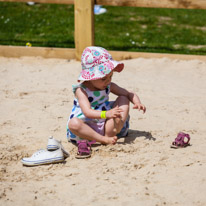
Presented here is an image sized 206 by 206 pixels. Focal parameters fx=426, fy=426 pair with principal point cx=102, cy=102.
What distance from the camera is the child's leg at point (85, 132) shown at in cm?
358

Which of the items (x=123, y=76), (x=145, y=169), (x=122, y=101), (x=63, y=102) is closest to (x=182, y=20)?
(x=123, y=76)

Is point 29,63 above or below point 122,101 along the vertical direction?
below

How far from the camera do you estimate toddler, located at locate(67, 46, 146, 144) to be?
3.55 meters

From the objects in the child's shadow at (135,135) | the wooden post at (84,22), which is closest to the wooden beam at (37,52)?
the wooden post at (84,22)

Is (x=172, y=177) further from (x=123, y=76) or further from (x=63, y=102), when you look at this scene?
(x=123, y=76)

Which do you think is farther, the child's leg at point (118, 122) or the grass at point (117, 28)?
the grass at point (117, 28)

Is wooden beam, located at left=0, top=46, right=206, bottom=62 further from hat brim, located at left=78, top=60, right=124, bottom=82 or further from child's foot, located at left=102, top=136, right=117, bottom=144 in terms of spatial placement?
child's foot, located at left=102, top=136, right=117, bottom=144

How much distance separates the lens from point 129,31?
29.8 feet

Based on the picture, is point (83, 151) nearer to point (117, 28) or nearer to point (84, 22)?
point (84, 22)

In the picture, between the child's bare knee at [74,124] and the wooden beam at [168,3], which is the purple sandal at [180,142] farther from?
the wooden beam at [168,3]

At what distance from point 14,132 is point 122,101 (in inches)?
43.6

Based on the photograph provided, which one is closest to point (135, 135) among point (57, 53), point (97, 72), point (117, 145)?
point (117, 145)

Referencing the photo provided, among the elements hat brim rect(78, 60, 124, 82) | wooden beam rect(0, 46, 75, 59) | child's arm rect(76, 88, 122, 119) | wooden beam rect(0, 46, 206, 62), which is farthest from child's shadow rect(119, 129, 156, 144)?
wooden beam rect(0, 46, 75, 59)

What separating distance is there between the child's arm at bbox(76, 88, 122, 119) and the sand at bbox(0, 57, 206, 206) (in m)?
0.31
